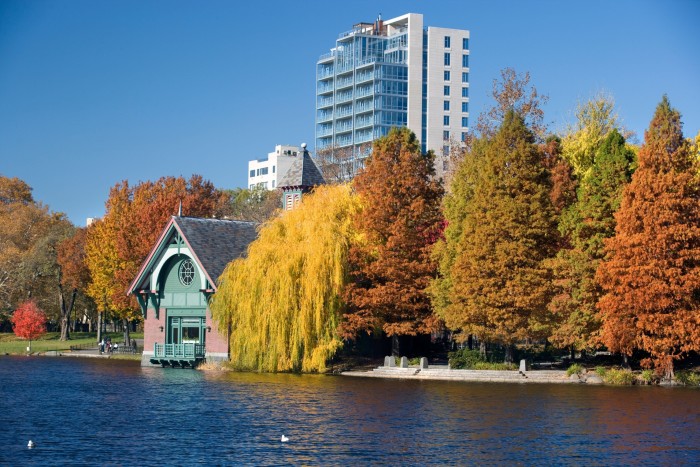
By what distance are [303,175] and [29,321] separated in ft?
118

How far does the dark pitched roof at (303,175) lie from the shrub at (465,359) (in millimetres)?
21194

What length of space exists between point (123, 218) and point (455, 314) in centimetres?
3898

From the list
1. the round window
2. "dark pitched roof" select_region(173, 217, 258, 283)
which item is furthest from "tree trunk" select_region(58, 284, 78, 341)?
the round window

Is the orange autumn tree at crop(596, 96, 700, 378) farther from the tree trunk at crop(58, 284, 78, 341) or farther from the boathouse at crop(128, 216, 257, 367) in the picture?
the tree trunk at crop(58, 284, 78, 341)

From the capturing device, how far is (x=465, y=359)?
194 ft

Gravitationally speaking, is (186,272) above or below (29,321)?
above

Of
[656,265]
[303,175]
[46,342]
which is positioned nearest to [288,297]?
[303,175]

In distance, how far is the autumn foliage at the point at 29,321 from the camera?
3752 inches

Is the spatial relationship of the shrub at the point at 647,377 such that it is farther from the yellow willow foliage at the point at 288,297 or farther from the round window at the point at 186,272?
the round window at the point at 186,272

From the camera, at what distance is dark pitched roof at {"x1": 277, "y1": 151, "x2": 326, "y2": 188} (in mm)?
75312

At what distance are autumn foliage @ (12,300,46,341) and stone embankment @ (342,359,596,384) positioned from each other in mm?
46951

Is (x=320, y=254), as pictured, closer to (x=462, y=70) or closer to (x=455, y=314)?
(x=455, y=314)

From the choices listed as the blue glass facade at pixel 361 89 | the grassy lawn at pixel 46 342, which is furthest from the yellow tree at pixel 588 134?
the blue glass facade at pixel 361 89

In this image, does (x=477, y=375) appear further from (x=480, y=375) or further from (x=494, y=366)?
(x=494, y=366)
